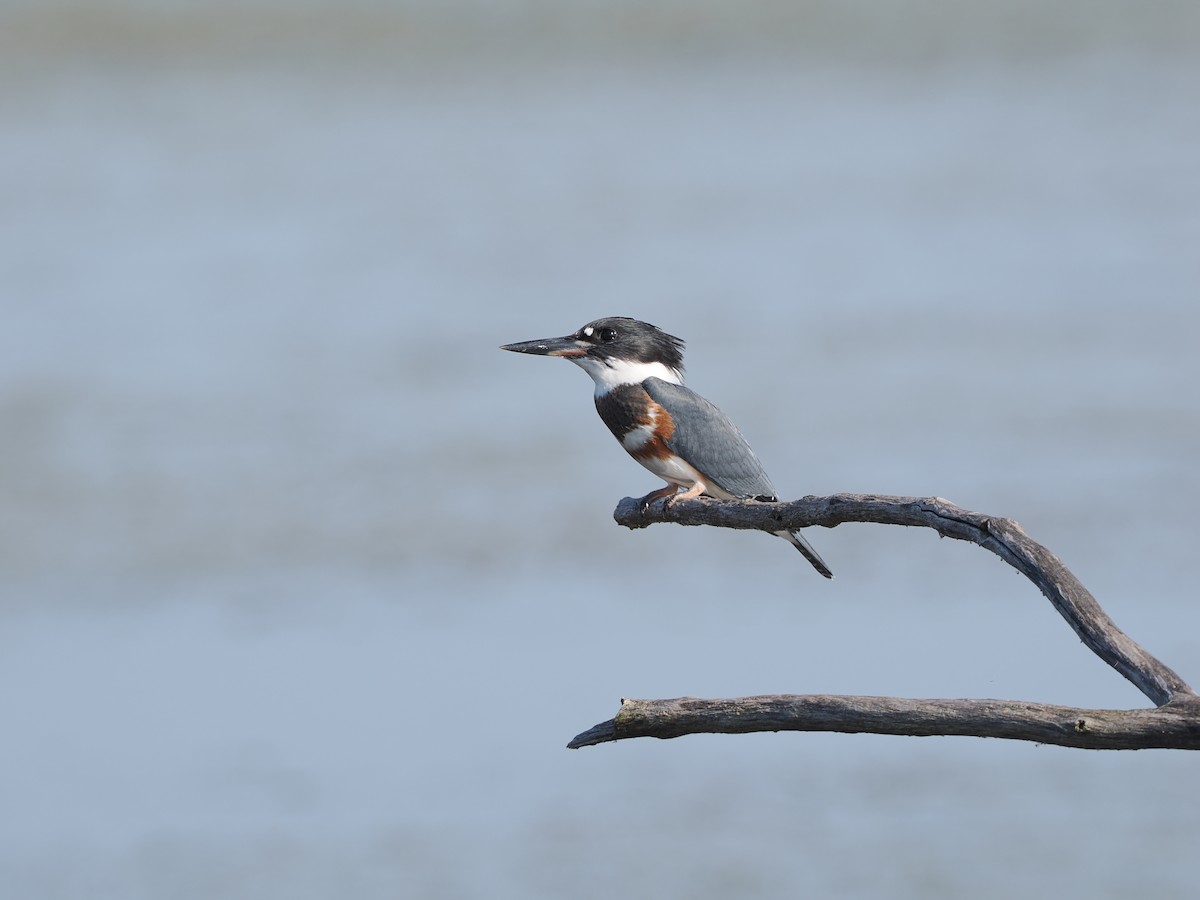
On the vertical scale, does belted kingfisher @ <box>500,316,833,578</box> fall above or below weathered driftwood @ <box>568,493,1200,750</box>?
above

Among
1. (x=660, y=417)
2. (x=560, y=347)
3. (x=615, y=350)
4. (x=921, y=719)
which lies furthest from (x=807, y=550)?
(x=921, y=719)

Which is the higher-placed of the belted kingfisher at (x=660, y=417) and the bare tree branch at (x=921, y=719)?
the belted kingfisher at (x=660, y=417)

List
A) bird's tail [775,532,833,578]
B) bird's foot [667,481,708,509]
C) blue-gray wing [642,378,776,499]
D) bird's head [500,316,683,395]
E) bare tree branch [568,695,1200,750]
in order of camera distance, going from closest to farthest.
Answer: bare tree branch [568,695,1200,750] → bird's foot [667,481,708,509] → bird's tail [775,532,833,578] → blue-gray wing [642,378,776,499] → bird's head [500,316,683,395]

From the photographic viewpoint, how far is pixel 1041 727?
6.29 ft

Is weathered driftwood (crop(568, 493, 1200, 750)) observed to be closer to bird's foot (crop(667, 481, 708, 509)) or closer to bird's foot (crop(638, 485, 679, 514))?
bird's foot (crop(667, 481, 708, 509))

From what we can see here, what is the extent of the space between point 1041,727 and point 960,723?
0.32 ft

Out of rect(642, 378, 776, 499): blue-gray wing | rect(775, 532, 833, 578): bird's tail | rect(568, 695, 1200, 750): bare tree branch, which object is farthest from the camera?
rect(642, 378, 776, 499): blue-gray wing

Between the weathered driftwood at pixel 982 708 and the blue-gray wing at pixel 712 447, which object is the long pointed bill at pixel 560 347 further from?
the weathered driftwood at pixel 982 708

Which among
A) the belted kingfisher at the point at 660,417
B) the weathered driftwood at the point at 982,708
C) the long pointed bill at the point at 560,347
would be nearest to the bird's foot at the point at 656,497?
the belted kingfisher at the point at 660,417

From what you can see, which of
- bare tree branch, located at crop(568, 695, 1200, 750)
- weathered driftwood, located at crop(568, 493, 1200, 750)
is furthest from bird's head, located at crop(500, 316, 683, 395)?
bare tree branch, located at crop(568, 695, 1200, 750)

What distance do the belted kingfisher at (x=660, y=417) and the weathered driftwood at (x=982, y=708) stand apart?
113cm

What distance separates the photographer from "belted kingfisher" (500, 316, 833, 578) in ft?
11.4

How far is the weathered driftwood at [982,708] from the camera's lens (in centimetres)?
188

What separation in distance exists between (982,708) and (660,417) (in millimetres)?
1670
